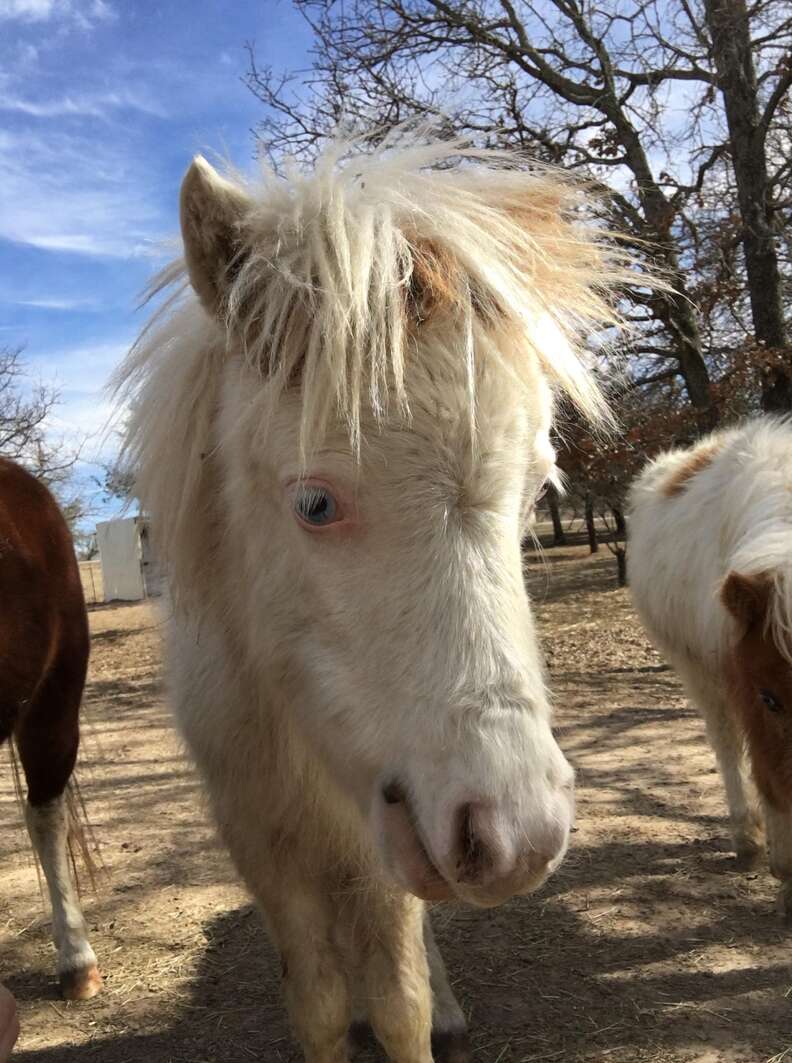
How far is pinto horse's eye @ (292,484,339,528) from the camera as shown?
1.40 m

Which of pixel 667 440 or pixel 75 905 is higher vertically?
pixel 667 440

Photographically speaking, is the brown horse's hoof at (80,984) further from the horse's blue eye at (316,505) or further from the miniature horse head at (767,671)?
the miniature horse head at (767,671)

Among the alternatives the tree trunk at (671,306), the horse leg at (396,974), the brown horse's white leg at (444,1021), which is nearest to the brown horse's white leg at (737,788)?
the brown horse's white leg at (444,1021)

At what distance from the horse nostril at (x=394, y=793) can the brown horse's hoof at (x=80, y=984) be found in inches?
92.3

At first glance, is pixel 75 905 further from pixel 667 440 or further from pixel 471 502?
pixel 667 440

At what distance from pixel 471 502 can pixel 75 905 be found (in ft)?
9.25

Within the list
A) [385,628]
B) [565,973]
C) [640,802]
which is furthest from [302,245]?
[640,802]

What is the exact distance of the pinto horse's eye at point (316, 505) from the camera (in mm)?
Answer: 1396

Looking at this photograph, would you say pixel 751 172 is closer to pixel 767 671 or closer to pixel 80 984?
pixel 767 671

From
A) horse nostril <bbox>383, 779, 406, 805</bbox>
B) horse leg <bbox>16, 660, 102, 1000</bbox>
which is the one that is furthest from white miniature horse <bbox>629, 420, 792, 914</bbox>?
horse leg <bbox>16, 660, 102, 1000</bbox>

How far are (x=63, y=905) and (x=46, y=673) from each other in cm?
99

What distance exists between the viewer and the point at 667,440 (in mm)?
7418

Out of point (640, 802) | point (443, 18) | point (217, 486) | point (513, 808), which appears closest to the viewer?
point (513, 808)

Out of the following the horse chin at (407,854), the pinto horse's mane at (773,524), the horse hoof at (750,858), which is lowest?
the horse hoof at (750,858)
